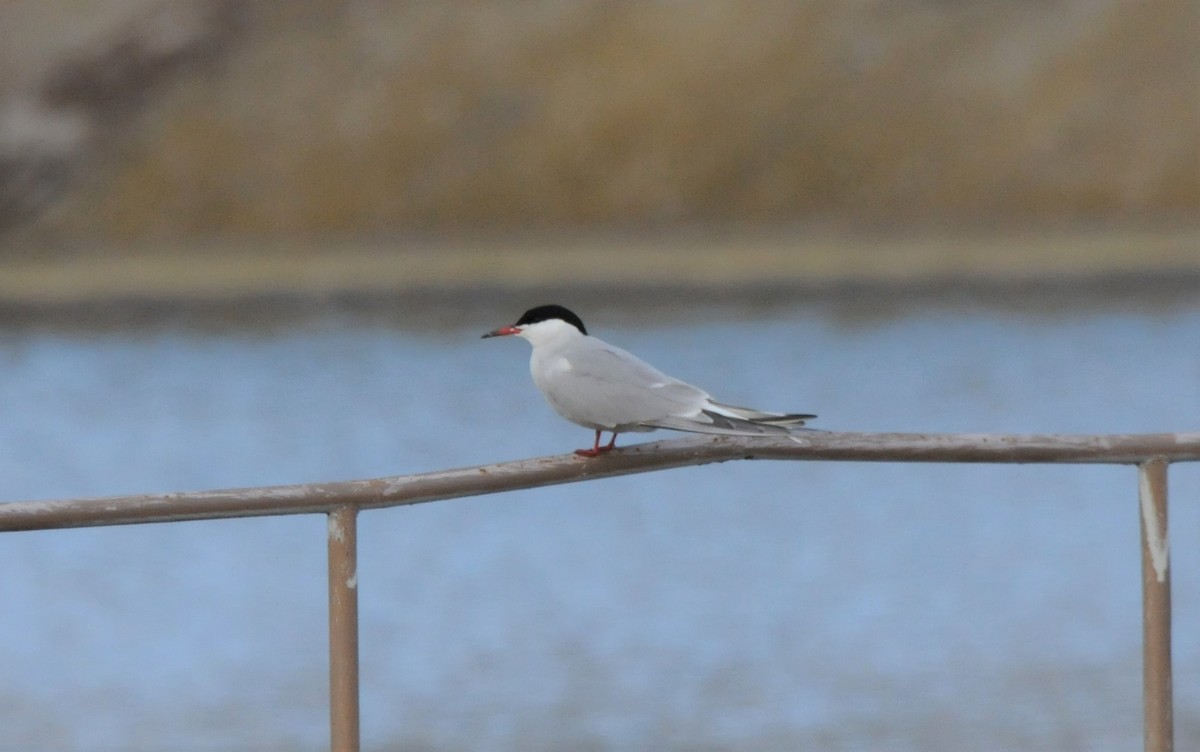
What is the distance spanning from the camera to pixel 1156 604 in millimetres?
1854

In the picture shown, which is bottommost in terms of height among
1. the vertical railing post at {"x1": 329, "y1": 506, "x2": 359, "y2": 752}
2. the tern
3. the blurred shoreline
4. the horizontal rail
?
the vertical railing post at {"x1": 329, "y1": 506, "x2": 359, "y2": 752}

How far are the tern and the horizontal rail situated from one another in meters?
0.03

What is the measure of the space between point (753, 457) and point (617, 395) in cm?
16

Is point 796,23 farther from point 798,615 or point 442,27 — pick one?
point 798,615

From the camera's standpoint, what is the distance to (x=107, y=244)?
Result: 2609 centimetres

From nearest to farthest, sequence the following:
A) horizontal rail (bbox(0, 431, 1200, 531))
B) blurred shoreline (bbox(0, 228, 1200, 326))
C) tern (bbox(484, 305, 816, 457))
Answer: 1. horizontal rail (bbox(0, 431, 1200, 531))
2. tern (bbox(484, 305, 816, 457))
3. blurred shoreline (bbox(0, 228, 1200, 326))

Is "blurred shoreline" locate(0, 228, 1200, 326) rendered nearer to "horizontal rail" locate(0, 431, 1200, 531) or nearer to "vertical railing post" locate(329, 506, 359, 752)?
"horizontal rail" locate(0, 431, 1200, 531)

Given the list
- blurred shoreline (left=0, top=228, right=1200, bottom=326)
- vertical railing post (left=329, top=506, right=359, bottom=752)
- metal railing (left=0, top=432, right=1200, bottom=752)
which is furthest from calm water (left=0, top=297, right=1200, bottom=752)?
blurred shoreline (left=0, top=228, right=1200, bottom=326)

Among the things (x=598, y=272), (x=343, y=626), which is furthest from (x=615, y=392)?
(x=598, y=272)

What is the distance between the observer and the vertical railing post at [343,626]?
5.19 ft

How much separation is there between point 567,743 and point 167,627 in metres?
2.78

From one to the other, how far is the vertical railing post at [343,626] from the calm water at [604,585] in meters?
4.69

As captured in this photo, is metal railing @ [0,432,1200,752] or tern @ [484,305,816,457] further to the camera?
tern @ [484,305,816,457]

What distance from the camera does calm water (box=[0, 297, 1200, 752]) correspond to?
6.69m
